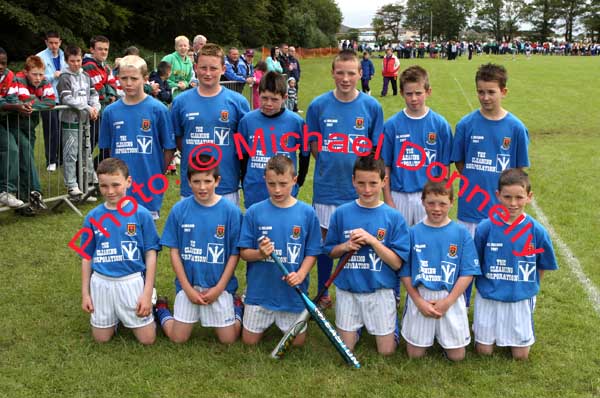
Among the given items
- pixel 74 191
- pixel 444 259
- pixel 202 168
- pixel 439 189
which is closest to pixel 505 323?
pixel 444 259

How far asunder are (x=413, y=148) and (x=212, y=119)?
1.69 meters

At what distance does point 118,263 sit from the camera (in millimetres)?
5207

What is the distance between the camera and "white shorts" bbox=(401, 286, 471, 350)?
16.1ft

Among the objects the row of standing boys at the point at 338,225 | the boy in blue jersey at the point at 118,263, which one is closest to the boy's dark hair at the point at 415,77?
the row of standing boys at the point at 338,225

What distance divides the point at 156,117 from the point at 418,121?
221 centimetres

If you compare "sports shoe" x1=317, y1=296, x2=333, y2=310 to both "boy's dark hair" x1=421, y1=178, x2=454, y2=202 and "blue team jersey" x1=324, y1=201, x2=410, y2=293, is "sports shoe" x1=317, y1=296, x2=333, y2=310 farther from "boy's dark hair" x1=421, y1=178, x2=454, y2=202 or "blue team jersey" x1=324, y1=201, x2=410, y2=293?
"boy's dark hair" x1=421, y1=178, x2=454, y2=202

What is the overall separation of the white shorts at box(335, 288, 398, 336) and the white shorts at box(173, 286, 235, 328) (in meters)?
0.85

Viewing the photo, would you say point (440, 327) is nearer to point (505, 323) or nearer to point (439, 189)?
point (505, 323)

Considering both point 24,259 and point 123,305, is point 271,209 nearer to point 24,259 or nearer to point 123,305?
point 123,305

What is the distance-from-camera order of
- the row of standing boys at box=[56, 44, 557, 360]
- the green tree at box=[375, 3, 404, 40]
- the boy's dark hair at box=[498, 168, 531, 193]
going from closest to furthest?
1. the boy's dark hair at box=[498, 168, 531, 193]
2. the row of standing boys at box=[56, 44, 557, 360]
3. the green tree at box=[375, 3, 404, 40]

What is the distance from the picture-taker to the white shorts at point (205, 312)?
5.22 meters

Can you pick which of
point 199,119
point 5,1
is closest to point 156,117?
point 199,119

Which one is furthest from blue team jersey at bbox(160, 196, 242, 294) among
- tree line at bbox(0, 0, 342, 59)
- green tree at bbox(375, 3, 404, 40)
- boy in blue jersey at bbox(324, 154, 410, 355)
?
green tree at bbox(375, 3, 404, 40)

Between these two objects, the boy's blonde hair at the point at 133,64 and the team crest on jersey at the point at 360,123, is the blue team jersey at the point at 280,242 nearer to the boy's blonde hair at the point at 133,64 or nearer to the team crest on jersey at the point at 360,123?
the team crest on jersey at the point at 360,123
